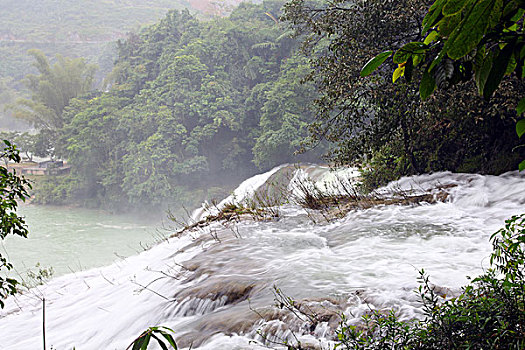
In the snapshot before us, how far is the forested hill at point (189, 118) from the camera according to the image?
26.7 metres

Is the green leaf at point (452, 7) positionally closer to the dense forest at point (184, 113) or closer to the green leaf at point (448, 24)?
the green leaf at point (448, 24)

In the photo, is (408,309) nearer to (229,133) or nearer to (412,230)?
(412,230)

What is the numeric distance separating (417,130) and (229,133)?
22383mm

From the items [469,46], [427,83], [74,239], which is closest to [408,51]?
[427,83]

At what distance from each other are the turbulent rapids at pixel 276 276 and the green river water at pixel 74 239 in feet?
42.7

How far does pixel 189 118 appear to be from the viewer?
29.1 metres

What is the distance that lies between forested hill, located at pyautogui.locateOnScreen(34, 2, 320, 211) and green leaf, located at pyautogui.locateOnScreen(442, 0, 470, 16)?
23615 millimetres

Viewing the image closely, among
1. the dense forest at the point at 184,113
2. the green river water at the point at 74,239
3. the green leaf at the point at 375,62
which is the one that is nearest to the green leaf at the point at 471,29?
the green leaf at the point at 375,62

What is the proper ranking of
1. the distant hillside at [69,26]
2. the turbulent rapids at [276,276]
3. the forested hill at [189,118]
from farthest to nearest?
1. the distant hillside at [69,26]
2. the forested hill at [189,118]
3. the turbulent rapids at [276,276]

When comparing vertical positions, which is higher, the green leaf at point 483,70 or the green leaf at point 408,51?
the green leaf at point 408,51

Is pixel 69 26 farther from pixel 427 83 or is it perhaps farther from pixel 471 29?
pixel 471 29

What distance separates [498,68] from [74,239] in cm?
2660

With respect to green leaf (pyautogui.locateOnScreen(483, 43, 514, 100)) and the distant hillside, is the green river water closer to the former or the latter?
green leaf (pyautogui.locateOnScreen(483, 43, 514, 100))

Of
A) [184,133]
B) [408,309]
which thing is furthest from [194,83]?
[408,309]
